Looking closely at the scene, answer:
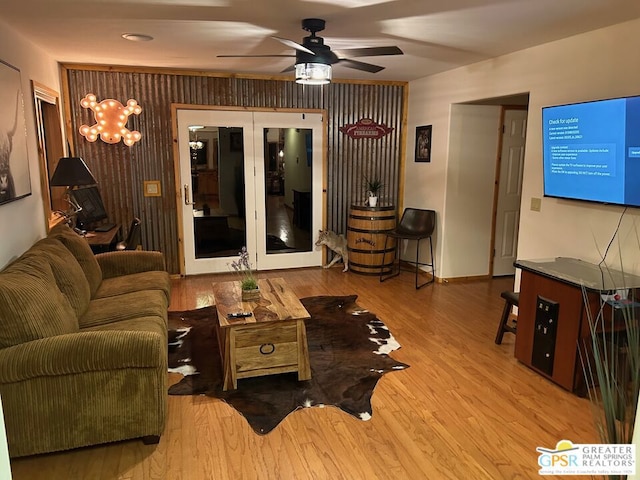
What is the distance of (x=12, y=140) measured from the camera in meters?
3.05

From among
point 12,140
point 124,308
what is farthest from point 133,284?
point 12,140

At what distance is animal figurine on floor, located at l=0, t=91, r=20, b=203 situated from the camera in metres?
2.86

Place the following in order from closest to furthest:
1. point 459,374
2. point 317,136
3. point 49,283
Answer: point 49,283, point 459,374, point 317,136

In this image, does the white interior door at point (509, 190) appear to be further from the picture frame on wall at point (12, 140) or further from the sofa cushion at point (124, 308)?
the picture frame on wall at point (12, 140)

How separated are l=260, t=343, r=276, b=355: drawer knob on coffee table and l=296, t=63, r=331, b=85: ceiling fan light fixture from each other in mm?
1792

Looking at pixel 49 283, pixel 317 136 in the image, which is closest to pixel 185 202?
pixel 317 136

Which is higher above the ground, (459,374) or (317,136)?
(317,136)

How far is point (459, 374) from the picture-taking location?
124 inches

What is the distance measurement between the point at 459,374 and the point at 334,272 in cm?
280

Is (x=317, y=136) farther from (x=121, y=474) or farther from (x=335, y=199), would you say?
(x=121, y=474)

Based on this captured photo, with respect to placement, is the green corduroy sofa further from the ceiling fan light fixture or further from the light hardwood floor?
the ceiling fan light fixture

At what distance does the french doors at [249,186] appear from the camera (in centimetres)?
533

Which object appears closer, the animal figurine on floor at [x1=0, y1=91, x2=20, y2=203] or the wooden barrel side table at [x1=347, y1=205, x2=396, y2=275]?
the animal figurine on floor at [x1=0, y1=91, x2=20, y2=203]

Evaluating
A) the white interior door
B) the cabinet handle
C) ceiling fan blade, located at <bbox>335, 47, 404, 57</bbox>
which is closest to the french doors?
the cabinet handle
